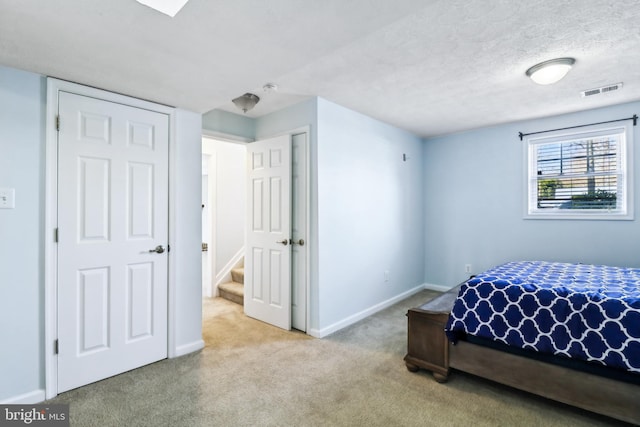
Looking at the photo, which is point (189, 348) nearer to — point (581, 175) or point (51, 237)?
point (51, 237)

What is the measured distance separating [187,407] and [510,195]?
166 inches

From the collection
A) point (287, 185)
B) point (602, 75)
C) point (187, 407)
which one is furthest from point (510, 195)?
point (187, 407)

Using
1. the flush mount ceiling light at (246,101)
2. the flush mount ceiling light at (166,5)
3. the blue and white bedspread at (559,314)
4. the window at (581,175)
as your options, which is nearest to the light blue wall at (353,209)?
the flush mount ceiling light at (246,101)

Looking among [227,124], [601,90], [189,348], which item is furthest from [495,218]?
[189,348]

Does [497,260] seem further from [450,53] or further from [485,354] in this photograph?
[450,53]

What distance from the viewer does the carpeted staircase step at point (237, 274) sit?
4.53 metres

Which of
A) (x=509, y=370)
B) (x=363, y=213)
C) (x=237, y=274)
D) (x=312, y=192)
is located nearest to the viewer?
(x=509, y=370)

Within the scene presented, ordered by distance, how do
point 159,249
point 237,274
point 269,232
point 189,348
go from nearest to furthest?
point 159,249
point 189,348
point 269,232
point 237,274

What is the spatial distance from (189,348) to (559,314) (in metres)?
2.80

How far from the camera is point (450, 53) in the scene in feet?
7.41

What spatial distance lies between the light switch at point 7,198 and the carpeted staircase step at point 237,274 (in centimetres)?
285

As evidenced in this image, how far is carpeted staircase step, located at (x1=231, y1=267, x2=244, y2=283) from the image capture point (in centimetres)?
453

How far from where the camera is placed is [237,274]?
4574 millimetres

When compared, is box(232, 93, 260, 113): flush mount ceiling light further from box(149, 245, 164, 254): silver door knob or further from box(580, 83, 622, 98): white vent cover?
box(580, 83, 622, 98): white vent cover
